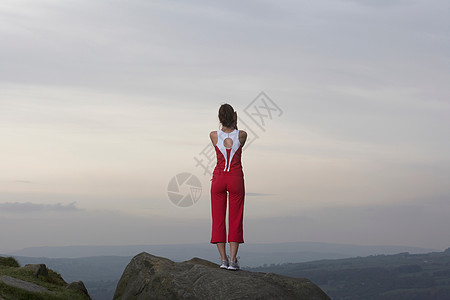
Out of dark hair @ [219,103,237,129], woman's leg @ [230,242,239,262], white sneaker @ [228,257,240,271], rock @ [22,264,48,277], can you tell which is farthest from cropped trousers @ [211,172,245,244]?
rock @ [22,264,48,277]

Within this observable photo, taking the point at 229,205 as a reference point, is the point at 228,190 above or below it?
above

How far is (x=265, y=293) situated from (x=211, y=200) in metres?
3.37

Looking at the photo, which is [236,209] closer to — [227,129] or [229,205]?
[229,205]

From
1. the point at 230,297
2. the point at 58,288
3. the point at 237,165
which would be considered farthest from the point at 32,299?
the point at 237,165

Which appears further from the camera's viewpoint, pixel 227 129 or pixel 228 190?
pixel 228 190

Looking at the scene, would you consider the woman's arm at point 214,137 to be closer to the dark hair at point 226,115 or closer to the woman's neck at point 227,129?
the woman's neck at point 227,129

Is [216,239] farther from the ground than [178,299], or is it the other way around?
[216,239]

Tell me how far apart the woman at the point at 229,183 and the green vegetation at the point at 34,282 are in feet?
20.8

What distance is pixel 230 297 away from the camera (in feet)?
47.2

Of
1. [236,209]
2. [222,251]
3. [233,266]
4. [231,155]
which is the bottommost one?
[233,266]

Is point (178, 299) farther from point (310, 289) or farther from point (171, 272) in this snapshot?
point (310, 289)

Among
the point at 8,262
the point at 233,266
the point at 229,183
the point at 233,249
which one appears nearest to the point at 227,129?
the point at 229,183

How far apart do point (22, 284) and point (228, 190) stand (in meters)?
8.57

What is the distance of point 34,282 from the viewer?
20078 millimetres
